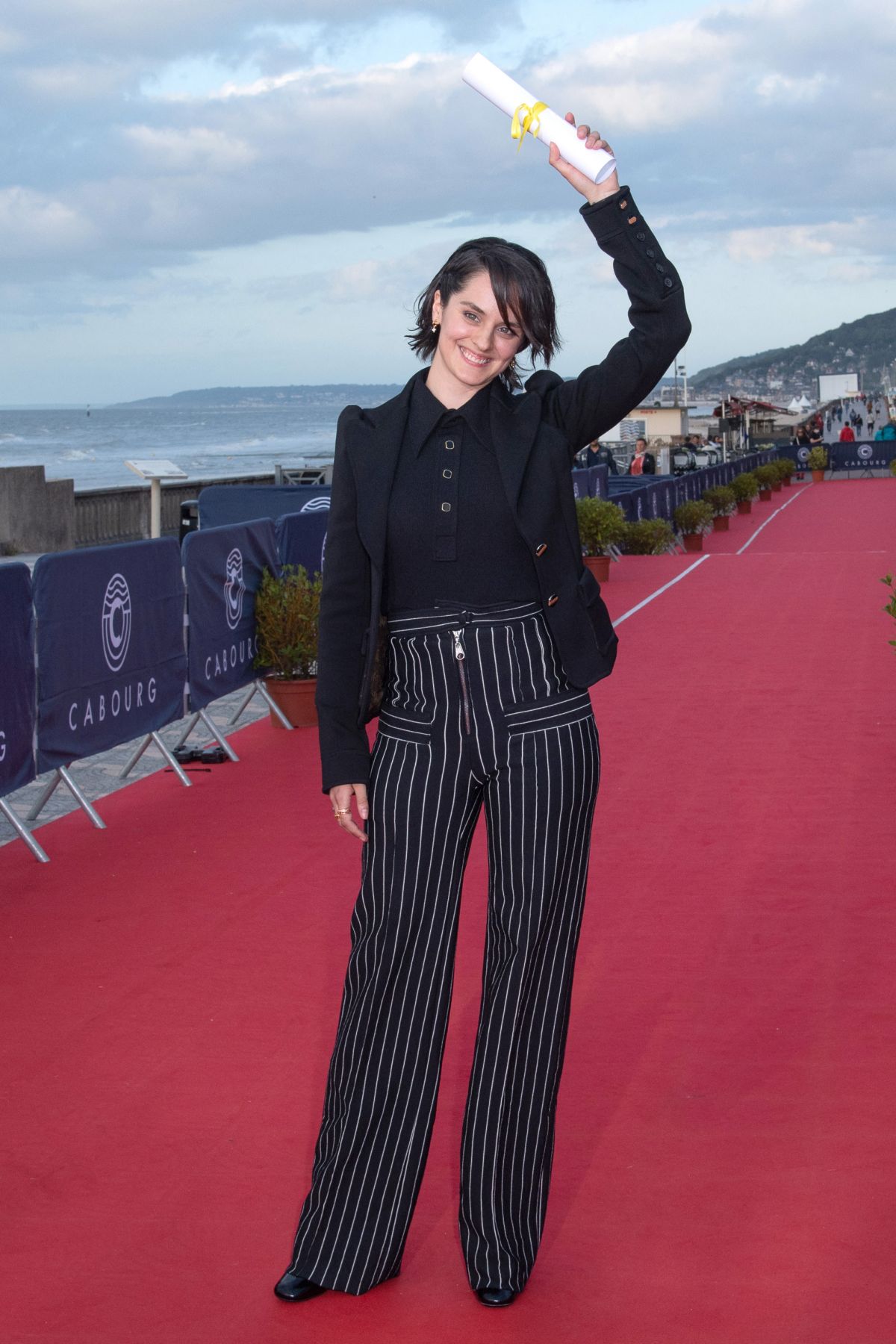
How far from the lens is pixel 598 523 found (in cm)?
2097

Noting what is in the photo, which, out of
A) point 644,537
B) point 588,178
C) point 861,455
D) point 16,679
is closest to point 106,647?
point 16,679

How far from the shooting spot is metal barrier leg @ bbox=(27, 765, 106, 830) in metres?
7.67

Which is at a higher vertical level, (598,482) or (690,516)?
(598,482)

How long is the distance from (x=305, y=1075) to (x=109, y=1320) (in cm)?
133

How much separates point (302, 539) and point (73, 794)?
3900 mm

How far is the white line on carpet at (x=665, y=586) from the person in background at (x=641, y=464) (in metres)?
15.6

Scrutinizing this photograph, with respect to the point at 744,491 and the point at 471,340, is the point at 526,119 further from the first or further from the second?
the point at 744,491

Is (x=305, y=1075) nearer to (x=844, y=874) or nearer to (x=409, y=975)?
(x=409, y=975)

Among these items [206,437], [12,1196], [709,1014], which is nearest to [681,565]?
[709,1014]

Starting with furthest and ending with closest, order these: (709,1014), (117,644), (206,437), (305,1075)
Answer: (206,437)
(117,644)
(709,1014)
(305,1075)

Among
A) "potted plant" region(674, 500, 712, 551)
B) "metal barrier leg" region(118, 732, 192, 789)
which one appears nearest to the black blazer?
"metal barrier leg" region(118, 732, 192, 789)

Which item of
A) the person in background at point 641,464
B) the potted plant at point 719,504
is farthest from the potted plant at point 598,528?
the person in background at point 641,464

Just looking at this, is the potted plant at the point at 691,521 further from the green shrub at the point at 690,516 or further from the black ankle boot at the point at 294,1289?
the black ankle boot at the point at 294,1289

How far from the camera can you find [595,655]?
10.0ft
